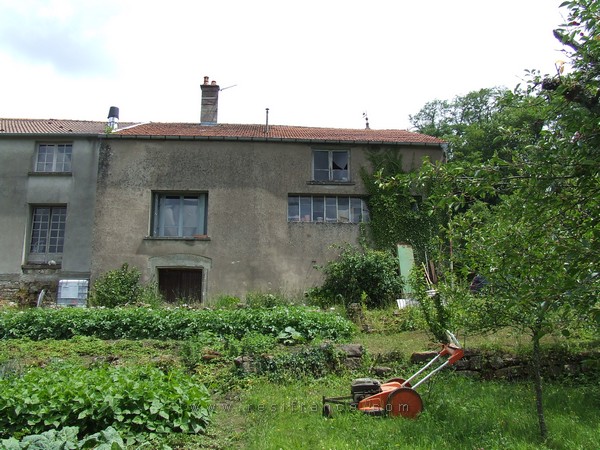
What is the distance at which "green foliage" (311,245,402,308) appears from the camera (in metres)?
16.2

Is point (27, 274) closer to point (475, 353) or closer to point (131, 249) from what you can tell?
point (131, 249)

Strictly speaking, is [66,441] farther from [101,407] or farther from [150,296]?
[150,296]

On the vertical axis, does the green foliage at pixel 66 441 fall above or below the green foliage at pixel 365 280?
below

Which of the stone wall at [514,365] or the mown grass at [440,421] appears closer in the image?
the mown grass at [440,421]

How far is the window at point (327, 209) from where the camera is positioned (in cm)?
1878

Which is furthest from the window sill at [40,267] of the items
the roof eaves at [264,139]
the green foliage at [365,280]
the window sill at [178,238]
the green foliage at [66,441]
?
the green foliage at [66,441]

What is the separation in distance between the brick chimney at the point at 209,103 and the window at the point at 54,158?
5.47 m

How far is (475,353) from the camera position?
8.79m

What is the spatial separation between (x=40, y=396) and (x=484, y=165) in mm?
5171

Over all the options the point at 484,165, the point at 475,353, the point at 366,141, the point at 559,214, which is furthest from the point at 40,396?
the point at 366,141

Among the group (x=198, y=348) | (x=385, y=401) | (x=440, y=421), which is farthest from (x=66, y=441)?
(x=198, y=348)

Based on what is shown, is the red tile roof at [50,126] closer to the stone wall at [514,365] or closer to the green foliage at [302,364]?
the green foliage at [302,364]

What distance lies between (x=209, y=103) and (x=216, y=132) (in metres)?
2.79

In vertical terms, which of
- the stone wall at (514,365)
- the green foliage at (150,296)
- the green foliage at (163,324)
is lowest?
the stone wall at (514,365)
